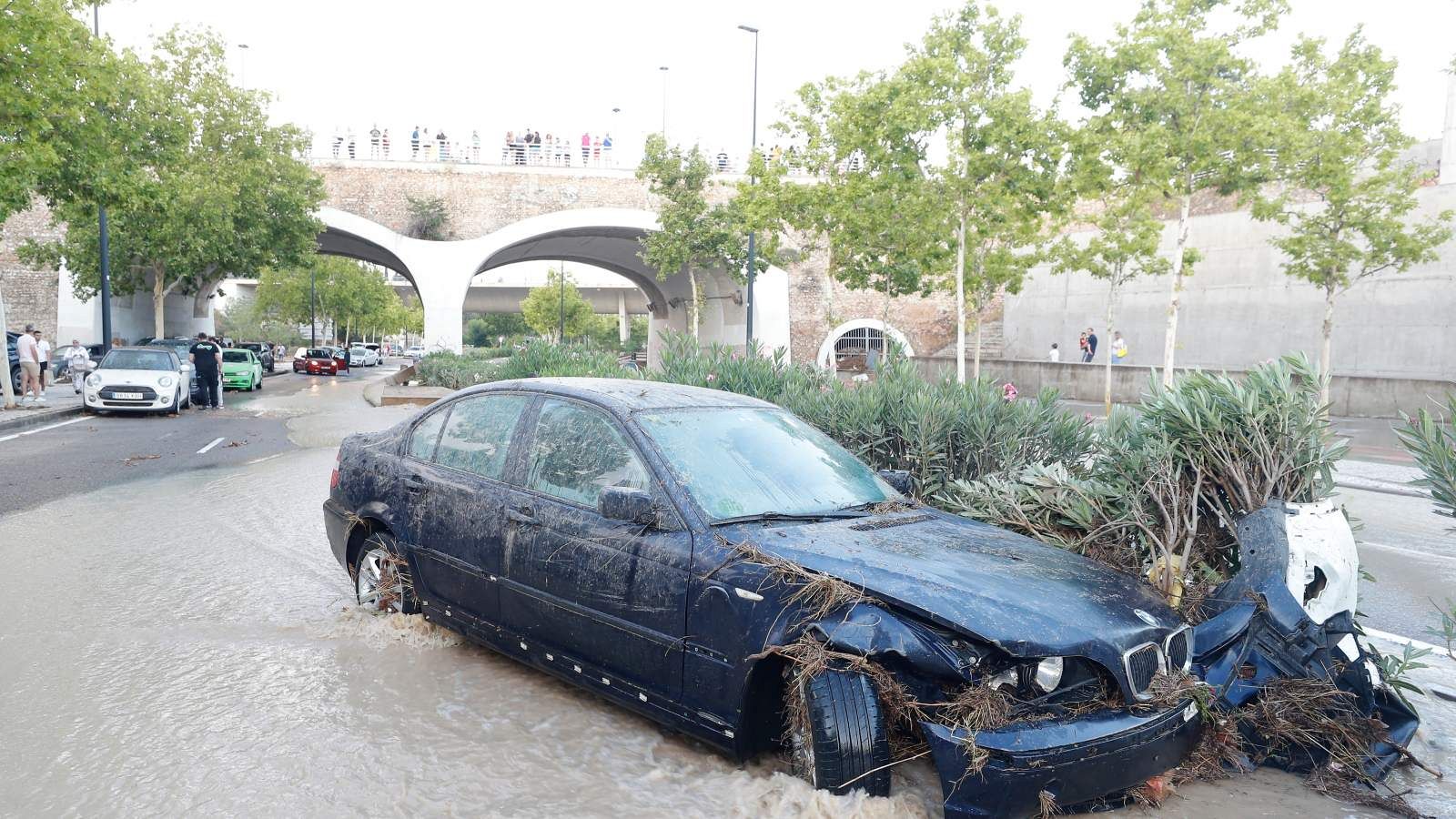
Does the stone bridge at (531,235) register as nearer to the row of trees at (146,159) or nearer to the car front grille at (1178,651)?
the row of trees at (146,159)

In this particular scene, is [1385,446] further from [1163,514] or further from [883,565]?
[883,565]

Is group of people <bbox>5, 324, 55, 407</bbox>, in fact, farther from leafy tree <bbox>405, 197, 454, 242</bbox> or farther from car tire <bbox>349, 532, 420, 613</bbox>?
leafy tree <bbox>405, 197, 454, 242</bbox>

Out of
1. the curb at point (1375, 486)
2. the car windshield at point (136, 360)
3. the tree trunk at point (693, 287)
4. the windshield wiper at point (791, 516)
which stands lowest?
the curb at point (1375, 486)

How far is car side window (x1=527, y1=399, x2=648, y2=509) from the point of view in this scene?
13.8 feet

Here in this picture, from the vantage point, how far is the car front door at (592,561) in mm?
3766

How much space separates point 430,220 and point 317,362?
9.29 meters

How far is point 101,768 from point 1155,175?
786 inches

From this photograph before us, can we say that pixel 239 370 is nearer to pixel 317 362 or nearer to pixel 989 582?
pixel 317 362

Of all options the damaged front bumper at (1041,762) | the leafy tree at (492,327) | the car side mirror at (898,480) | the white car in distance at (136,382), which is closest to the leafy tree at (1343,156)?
the car side mirror at (898,480)

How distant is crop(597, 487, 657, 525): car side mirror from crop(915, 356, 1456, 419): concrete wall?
1161 centimetres

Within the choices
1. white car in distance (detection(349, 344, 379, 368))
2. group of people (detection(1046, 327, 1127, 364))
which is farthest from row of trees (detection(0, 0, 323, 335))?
group of people (detection(1046, 327, 1127, 364))

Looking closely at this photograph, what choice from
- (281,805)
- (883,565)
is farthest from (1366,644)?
(281,805)

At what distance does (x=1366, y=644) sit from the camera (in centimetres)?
429

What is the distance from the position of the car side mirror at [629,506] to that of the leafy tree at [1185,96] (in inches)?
673
